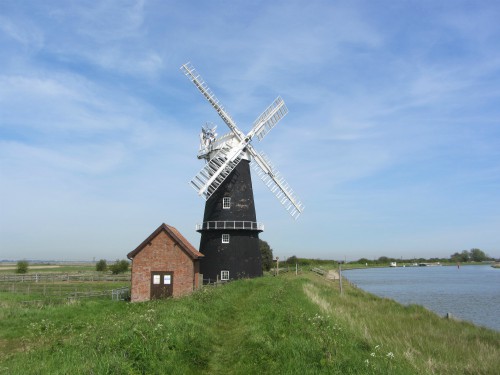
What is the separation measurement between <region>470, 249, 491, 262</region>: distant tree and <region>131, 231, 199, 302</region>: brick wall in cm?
18133

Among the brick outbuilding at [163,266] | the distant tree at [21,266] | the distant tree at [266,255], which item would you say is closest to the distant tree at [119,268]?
the distant tree at [21,266]

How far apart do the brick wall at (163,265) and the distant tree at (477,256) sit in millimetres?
181332

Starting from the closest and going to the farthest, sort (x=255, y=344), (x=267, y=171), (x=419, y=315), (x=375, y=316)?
(x=255, y=344), (x=375, y=316), (x=419, y=315), (x=267, y=171)

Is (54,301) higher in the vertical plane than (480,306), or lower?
higher

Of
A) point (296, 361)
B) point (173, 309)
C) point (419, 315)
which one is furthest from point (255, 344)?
point (419, 315)

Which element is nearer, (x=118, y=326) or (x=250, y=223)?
(x=118, y=326)

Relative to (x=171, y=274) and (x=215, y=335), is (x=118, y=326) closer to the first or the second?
(x=215, y=335)

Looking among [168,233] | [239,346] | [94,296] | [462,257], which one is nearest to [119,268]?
[94,296]

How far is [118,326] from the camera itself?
32.1ft

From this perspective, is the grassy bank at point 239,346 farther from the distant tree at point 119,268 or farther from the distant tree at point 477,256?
the distant tree at point 477,256

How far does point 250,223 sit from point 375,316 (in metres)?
15.2

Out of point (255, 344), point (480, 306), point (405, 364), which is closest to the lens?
point (405, 364)

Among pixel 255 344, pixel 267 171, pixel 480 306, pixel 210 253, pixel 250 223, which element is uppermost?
pixel 267 171

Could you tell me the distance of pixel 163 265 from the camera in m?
24.4
